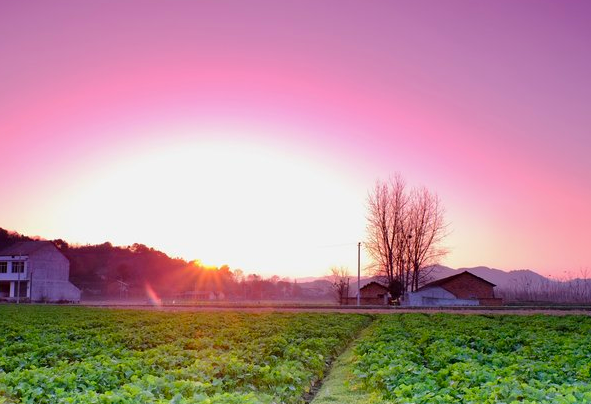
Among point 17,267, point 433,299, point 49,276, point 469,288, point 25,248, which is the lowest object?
point 433,299

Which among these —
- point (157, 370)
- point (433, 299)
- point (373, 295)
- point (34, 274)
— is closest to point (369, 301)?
point (373, 295)

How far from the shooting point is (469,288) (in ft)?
221

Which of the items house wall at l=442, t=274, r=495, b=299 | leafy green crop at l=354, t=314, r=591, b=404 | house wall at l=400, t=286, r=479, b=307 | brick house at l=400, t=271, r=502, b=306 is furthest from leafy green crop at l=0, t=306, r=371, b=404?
house wall at l=442, t=274, r=495, b=299

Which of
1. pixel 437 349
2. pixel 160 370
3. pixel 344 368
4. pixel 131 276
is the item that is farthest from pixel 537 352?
pixel 131 276

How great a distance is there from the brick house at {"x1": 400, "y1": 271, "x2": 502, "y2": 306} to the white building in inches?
1983

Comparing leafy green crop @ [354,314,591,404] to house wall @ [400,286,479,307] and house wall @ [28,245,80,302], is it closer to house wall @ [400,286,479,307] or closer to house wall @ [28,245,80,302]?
house wall @ [400,286,479,307]

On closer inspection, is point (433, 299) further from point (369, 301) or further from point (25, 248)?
point (25, 248)

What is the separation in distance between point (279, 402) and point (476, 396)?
4.35 metres

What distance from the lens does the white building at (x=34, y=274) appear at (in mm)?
82688

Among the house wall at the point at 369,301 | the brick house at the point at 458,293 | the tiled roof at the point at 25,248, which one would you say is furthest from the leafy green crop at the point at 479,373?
the tiled roof at the point at 25,248

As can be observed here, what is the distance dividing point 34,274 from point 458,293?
59.7 m

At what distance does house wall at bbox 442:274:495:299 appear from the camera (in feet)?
219

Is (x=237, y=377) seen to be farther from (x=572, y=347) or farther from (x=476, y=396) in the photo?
(x=572, y=347)

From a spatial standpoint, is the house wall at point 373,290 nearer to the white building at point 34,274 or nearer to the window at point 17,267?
the white building at point 34,274
